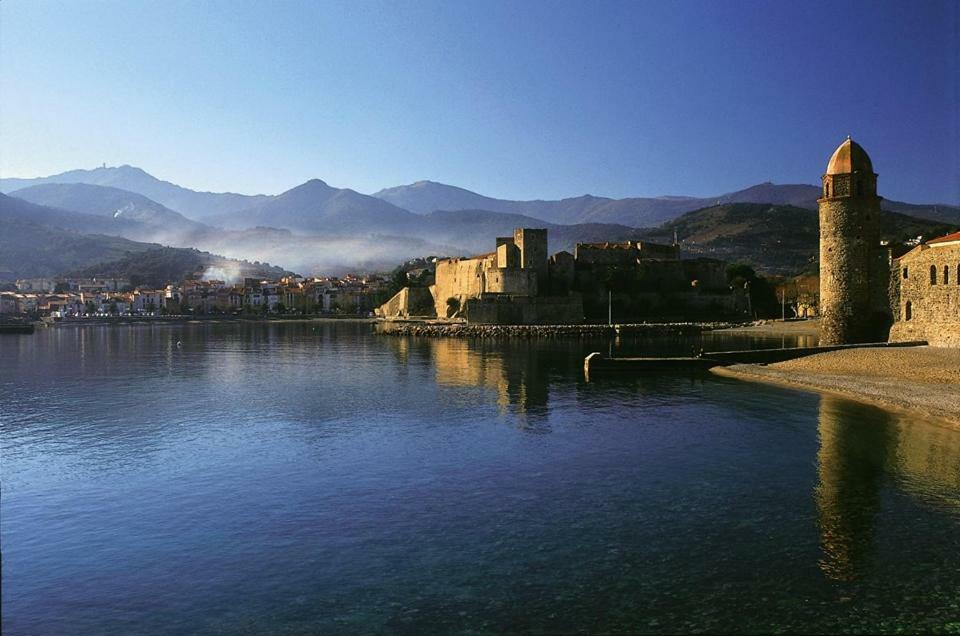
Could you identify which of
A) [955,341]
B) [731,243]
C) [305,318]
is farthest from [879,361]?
[731,243]

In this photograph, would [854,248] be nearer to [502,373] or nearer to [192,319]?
[502,373]

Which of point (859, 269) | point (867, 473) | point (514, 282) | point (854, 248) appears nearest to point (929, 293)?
point (859, 269)

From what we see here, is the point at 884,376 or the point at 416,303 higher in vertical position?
the point at 416,303

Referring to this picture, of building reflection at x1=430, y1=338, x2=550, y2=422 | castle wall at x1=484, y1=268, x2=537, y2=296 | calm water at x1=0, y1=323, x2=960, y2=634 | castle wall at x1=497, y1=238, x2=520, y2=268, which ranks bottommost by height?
calm water at x1=0, y1=323, x2=960, y2=634

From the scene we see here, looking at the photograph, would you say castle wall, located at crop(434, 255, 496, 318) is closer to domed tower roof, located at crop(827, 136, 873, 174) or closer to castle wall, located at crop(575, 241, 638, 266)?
castle wall, located at crop(575, 241, 638, 266)

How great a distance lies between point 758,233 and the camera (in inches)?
5782

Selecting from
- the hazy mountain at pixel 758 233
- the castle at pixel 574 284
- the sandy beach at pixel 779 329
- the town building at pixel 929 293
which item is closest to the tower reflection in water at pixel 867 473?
the town building at pixel 929 293

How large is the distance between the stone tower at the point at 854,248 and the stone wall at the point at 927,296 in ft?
1.85

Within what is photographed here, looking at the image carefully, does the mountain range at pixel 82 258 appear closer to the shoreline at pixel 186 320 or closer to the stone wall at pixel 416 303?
the shoreline at pixel 186 320

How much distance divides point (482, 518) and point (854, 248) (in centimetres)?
2065

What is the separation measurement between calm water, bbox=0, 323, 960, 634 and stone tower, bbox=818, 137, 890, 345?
25.7ft

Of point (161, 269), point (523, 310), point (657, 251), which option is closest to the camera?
point (523, 310)

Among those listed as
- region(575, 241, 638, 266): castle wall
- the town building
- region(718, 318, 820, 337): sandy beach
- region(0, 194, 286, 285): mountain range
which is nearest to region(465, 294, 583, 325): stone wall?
region(575, 241, 638, 266): castle wall

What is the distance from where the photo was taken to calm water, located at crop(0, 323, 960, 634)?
693 centimetres
